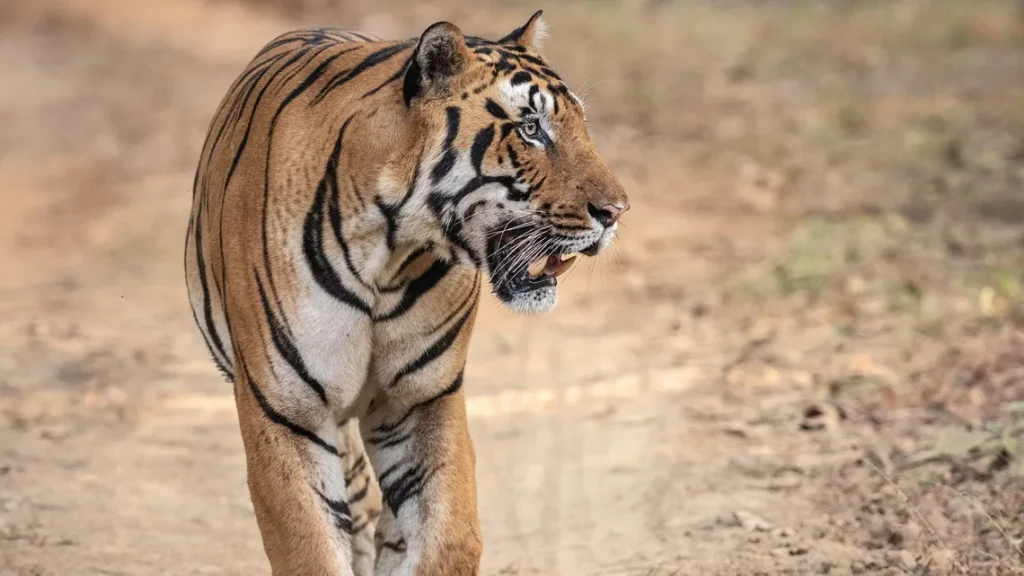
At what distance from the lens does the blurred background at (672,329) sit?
14.6ft

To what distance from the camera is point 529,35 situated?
11.6ft

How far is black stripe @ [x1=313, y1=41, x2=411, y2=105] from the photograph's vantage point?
345 cm

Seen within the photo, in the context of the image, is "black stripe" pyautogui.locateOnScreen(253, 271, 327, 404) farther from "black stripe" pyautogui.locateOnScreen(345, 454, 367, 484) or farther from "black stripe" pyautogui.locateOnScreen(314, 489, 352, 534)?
"black stripe" pyautogui.locateOnScreen(345, 454, 367, 484)

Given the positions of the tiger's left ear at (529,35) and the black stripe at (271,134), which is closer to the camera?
the black stripe at (271,134)

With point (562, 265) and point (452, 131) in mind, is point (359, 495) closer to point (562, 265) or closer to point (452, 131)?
point (562, 265)

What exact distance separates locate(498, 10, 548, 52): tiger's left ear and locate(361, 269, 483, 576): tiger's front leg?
60 cm

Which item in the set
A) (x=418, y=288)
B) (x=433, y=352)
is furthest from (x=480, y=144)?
(x=433, y=352)

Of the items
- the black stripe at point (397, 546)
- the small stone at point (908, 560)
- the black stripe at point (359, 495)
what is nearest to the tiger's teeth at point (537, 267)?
the black stripe at point (397, 546)

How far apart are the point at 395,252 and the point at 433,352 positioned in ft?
0.94

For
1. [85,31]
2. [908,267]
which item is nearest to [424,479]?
[908,267]

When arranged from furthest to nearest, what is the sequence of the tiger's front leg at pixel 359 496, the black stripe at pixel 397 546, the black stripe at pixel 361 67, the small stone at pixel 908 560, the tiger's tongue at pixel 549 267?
the tiger's front leg at pixel 359 496, the small stone at pixel 908 560, the black stripe at pixel 397 546, the black stripe at pixel 361 67, the tiger's tongue at pixel 549 267

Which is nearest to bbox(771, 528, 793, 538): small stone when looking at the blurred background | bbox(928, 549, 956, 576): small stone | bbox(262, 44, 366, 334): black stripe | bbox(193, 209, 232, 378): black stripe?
the blurred background

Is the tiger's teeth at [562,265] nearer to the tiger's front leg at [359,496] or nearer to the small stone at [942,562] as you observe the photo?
the tiger's front leg at [359,496]

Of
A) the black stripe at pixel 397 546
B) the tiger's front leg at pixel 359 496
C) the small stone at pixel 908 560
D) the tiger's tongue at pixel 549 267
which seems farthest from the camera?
the tiger's front leg at pixel 359 496
